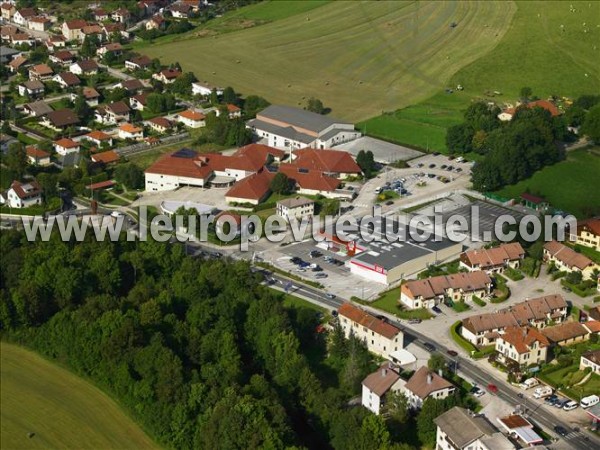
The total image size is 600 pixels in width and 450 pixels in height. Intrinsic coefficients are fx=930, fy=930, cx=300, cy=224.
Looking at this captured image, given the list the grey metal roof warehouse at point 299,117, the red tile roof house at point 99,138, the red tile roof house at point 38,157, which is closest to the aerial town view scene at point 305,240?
the grey metal roof warehouse at point 299,117

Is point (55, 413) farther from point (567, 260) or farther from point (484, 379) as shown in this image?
point (567, 260)

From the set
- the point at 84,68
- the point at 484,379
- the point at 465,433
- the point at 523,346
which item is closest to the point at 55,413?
the point at 465,433

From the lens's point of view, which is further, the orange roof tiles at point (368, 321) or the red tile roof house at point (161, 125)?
the red tile roof house at point (161, 125)

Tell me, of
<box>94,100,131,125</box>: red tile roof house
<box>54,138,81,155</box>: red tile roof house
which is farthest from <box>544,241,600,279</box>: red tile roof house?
<box>94,100,131,125</box>: red tile roof house

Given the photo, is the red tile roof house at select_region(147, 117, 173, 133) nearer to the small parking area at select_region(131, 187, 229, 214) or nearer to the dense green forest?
the small parking area at select_region(131, 187, 229, 214)

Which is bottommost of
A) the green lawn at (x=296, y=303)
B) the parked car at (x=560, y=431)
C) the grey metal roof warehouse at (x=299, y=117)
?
the green lawn at (x=296, y=303)

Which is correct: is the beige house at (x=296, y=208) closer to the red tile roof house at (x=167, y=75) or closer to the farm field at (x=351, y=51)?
the farm field at (x=351, y=51)
